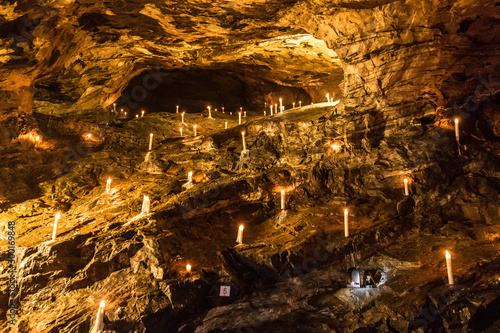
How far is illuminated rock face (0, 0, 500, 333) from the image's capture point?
6.55 metres

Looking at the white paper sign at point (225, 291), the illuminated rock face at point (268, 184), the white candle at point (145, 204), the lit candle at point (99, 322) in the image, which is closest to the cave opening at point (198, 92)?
the illuminated rock face at point (268, 184)

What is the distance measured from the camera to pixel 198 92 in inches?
1014

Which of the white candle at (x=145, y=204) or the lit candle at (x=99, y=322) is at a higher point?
the white candle at (x=145, y=204)

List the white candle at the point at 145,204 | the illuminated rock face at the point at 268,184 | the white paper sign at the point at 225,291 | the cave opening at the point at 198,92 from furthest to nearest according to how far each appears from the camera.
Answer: the cave opening at the point at 198,92
the white candle at the point at 145,204
the white paper sign at the point at 225,291
the illuminated rock face at the point at 268,184

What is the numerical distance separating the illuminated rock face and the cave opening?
24.0 feet

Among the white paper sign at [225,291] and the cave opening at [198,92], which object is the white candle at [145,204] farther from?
the cave opening at [198,92]

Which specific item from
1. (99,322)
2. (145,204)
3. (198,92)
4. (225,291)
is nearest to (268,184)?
(145,204)

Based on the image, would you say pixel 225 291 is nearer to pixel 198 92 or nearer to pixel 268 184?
pixel 268 184

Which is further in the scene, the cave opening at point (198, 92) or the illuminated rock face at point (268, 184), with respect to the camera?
the cave opening at point (198, 92)

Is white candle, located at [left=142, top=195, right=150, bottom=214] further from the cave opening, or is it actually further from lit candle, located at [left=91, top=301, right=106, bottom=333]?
the cave opening

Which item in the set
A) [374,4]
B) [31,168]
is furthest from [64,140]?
[374,4]

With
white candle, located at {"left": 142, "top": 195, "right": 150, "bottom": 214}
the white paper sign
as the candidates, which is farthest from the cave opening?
the white paper sign

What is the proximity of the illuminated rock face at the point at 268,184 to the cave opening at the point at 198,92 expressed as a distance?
7.31m

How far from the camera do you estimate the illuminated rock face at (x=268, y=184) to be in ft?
21.5
